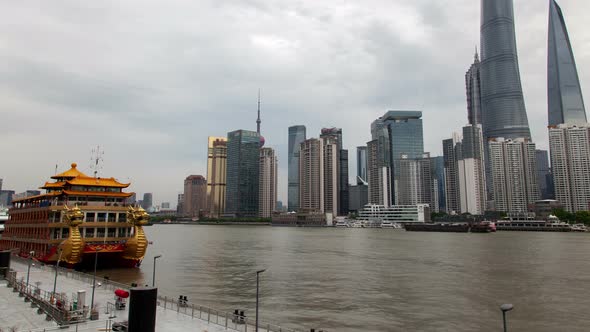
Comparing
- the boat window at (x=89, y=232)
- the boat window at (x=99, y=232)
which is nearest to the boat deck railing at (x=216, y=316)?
the boat window at (x=89, y=232)

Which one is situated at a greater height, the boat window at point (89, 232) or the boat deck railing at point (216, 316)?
the boat window at point (89, 232)

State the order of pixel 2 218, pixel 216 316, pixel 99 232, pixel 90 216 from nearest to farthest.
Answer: pixel 216 316 < pixel 90 216 < pixel 99 232 < pixel 2 218

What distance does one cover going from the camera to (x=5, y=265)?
133ft

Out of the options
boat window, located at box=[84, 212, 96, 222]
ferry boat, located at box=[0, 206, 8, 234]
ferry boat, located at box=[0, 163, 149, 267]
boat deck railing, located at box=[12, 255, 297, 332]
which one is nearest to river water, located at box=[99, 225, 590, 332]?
ferry boat, located at box=[0, 163, 149, 267]

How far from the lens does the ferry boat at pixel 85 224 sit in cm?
5334

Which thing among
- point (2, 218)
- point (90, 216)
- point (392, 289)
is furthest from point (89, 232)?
point (2, 218)

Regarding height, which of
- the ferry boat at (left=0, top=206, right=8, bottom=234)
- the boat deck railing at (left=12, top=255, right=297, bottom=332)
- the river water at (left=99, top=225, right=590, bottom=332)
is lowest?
the river water at (left=99, top=225, right=590, bottom=332)

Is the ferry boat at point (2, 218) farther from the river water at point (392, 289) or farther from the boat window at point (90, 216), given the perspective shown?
the boat window at point (90, 216)

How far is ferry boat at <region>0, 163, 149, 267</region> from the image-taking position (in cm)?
5334

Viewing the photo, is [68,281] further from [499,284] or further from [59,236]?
[499,284]

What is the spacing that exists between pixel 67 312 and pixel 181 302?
858 centimetres

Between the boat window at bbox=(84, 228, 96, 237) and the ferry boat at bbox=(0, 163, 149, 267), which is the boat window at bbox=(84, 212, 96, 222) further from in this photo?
the boat window at bbox=(84, 228, 96, 237)

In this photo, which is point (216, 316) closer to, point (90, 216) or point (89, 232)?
point (89, 232)

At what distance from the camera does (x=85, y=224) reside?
55.5m
